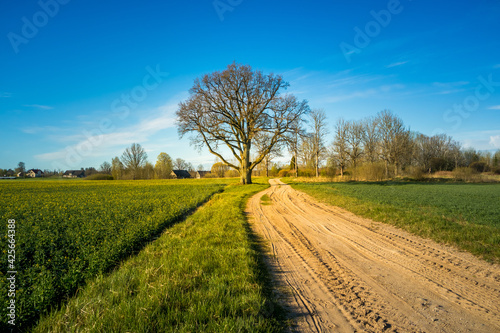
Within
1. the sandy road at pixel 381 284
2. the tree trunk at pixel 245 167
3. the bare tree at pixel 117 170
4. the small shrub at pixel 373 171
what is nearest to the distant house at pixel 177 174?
the bare tree at pixel 117 170

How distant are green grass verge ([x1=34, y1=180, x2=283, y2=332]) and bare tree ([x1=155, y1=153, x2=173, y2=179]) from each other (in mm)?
83248

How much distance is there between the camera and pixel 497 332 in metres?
2.98

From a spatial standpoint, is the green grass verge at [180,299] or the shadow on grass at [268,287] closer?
the green grass verge at [180,299]

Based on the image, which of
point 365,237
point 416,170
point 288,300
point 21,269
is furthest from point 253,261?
point 416,170

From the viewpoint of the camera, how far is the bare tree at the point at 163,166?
8308 cm

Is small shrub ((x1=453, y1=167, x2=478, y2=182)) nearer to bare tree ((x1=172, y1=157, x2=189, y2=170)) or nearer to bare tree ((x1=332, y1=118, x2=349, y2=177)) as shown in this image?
bare tree ((x1=332, y1=118, x2=349, y2=177))

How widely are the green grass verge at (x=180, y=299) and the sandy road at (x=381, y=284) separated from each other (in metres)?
0.60

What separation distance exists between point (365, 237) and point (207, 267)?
18.1 ft

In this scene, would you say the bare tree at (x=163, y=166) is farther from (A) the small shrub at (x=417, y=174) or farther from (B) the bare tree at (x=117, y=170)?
(A) the small shrub at (x=417, y=174)

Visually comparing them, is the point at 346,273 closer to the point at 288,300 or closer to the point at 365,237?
the point at 288,300

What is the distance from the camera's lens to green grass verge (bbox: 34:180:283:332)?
9.81 ft

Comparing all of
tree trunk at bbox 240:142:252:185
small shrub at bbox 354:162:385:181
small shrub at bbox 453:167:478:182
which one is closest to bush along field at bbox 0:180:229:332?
tree trunk at bbox 240:142:252:185

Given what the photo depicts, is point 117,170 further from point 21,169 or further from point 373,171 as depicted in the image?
point 373,171

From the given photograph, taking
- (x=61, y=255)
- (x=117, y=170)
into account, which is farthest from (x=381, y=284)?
(x=117, y=170)
